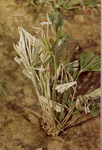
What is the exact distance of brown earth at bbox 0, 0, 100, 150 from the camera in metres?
1.45

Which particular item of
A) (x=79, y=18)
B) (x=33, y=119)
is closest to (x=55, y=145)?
(x=33, y=119)

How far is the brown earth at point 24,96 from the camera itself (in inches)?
57.1

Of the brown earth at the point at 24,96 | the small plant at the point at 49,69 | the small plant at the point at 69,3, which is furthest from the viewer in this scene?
the small plant at the point at 69,3

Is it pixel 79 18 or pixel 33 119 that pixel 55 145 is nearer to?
pixel 33 119

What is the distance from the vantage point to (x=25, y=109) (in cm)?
159

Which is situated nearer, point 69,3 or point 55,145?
point 55,145

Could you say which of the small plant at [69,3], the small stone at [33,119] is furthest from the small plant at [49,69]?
the small plant at [69,3]

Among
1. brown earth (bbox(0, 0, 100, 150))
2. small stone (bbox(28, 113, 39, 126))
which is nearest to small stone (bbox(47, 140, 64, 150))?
brown earth (bbox(0, 0, 100, 150))

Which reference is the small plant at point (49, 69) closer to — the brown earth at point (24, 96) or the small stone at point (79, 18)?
the brown earth at point (24, 96)

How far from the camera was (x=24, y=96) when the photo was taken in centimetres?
166

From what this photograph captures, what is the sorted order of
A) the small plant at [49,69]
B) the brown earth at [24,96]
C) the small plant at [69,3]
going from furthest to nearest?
the small plant at [69,3] → the brown earth at [24,96] → the small plant at [49,69]

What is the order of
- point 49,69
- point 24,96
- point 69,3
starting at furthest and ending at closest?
point 69,3, point 24,96, point 49,69

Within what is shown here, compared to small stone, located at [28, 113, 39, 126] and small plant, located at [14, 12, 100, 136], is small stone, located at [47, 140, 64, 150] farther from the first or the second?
small stone, located at [28, 113, 39, 126]

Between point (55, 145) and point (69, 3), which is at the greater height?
point (69, 3)
